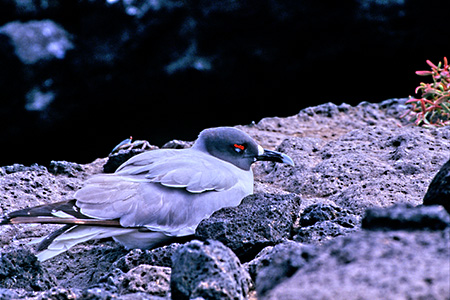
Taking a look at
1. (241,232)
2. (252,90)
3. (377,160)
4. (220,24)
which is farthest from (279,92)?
(241,232)

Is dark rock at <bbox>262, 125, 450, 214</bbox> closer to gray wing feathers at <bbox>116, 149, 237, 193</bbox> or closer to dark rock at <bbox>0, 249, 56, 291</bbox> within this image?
gray wing feathers at <bbox>116, 149, 237, 193</bbox>

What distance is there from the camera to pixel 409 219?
175 cm

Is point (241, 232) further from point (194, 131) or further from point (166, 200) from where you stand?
point (194, 131)

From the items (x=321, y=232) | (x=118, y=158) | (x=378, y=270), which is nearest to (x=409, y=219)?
(x=378, y=270)

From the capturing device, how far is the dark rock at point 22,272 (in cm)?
275

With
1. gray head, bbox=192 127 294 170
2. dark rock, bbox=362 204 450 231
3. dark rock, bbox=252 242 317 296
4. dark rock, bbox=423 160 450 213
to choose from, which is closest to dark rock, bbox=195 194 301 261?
gray head, bbox=192 127 294 170

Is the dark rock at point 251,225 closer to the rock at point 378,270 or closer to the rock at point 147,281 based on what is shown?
the rock at point 147,281

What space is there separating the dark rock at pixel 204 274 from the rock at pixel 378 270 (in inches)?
17.2

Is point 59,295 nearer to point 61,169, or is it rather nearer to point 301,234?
point 301,234

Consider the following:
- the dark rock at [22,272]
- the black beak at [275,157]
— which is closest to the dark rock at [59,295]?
the dark rock at [22,272]

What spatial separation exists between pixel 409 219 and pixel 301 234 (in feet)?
4.19

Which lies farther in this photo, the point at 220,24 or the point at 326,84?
the point at 326,84

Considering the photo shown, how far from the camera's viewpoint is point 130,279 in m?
2.49

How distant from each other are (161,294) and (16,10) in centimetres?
584
